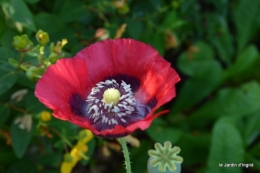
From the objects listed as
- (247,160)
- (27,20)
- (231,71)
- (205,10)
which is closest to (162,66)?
(27,20)

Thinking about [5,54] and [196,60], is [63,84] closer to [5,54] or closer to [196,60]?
[5,54]

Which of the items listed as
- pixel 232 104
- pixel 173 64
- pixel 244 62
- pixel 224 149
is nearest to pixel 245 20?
pixel 244 62

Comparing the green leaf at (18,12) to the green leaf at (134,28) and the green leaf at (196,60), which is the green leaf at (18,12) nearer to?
the green leaf at (134,28)

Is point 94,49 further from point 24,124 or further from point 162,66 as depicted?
point 24,124

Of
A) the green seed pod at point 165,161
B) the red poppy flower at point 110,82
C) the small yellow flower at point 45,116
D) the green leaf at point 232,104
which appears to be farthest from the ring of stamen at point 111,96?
the green leaf at point 232,104

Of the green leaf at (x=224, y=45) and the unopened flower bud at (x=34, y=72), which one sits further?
the green leaf at (x=224, y=45)

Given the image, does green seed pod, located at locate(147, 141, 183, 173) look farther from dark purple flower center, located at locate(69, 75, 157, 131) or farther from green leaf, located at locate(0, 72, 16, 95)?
green leaf, located at locate(0, 72, 16, 95)

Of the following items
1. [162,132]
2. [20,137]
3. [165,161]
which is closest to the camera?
[165,161]
